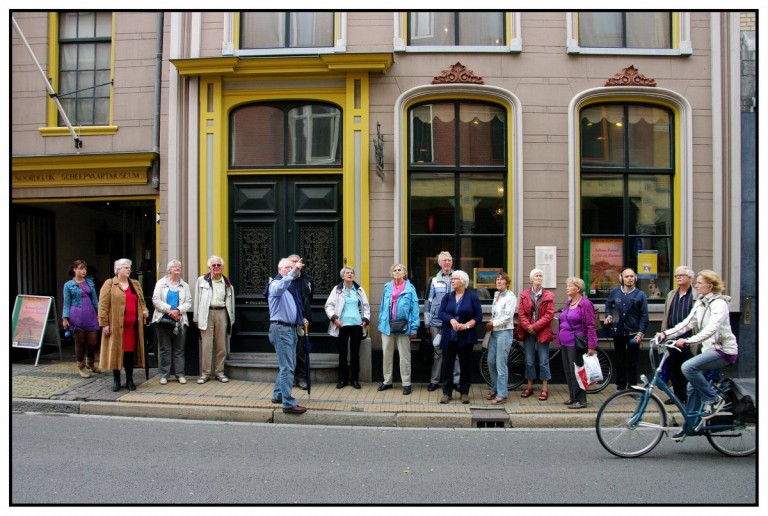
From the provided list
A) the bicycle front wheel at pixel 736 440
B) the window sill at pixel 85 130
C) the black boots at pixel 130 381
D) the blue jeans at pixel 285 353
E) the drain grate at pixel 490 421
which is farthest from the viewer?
the window sill at pixel 85 130

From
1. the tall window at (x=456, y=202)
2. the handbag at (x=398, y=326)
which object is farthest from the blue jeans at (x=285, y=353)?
the tall window at (x=456, y=202)

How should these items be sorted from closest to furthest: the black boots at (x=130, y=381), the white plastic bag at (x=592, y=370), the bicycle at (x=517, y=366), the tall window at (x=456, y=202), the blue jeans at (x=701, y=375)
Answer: the blue jeans at (x=701, y=375)
the white plastic bag at (x=592, y=370)
the black boots at (x=130, y=381)
the bicycle at (x=517, y=366)
the tall window at (x=456, y=202)

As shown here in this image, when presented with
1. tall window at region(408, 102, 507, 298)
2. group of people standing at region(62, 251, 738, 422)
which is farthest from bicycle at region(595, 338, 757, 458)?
tall window at region(408, 102, 507, 298)

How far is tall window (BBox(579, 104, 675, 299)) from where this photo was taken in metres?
10.8

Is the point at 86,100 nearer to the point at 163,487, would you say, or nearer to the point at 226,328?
the point at 226,328

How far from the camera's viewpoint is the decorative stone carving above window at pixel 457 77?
10.5 m

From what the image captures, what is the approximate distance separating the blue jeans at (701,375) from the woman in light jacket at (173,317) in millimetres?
6771

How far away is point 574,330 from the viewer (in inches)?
346

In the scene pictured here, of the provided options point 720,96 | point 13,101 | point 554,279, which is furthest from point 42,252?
point 720,96

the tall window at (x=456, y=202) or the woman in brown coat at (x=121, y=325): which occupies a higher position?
the tall window at (x=456, y=202)

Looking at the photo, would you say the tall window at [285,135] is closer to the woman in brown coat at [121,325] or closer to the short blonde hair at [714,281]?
the woman in brown coat at [121,325]

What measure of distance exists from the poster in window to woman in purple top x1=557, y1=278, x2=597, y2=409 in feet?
6.64

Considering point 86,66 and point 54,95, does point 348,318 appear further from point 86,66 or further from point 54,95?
point 86,66

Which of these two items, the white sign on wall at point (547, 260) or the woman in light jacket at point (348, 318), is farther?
the white sign on wall at point (547, 260)
